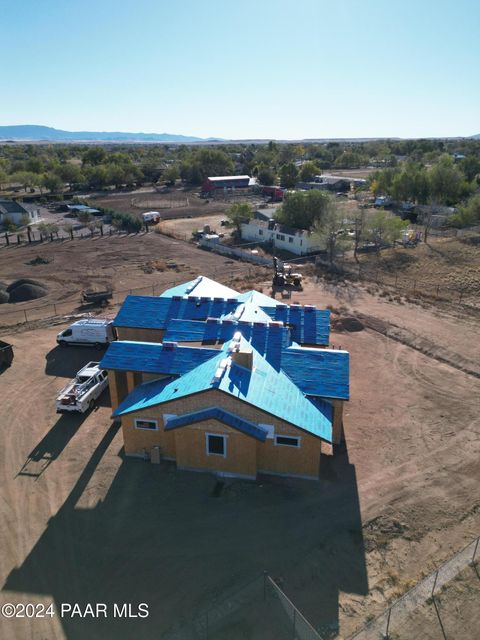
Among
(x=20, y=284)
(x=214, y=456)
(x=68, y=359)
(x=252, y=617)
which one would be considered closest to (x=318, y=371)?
(x=214, y=456)

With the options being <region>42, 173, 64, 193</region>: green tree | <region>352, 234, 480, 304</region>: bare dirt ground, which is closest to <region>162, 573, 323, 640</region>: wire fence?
<region>352, 234, 480, 304</region>: bare dirt ground

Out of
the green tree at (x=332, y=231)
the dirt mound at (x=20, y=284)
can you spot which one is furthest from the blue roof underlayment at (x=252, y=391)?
the green tree at (x=332, y=231)

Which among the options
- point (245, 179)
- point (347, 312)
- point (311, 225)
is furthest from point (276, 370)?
point (245, 179)

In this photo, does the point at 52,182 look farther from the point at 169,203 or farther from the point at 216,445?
the point at 216,445

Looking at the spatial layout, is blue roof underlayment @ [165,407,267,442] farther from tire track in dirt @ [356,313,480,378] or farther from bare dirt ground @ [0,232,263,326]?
bare dirt ground @ [0,232,263,326]

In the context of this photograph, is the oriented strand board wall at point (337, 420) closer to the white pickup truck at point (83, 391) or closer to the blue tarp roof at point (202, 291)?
the blue tarp roof at point (202, 291)

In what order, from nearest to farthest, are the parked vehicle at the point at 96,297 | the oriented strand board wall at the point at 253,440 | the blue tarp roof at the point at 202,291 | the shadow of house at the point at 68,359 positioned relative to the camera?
the oriented strand board wall at the point at 253,440 → the shadow of house at the point at 68,359 → the blue tarp roof at the point at 202,291 → the parked vehicle at the point at 96,297
